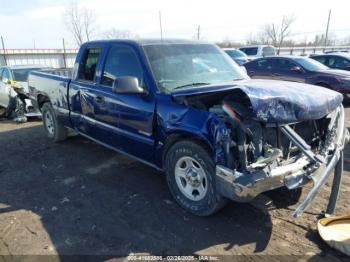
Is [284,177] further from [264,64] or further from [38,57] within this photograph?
[38,57]

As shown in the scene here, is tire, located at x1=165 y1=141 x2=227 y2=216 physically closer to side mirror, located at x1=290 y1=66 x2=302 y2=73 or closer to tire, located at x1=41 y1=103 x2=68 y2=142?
tire, located at x1=41 y1=103 x2=68 y2=142

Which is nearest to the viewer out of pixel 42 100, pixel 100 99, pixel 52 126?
pixel 100 99

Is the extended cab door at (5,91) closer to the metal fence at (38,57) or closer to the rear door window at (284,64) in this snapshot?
the rear door window at (284,64)

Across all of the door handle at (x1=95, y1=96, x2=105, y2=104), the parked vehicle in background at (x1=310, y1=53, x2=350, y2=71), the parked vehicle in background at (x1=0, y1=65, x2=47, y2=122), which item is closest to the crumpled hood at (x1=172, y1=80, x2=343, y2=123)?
the door handle at (x1=95, y1=96, x2=105, y2=104)

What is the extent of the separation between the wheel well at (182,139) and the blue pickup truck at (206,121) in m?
0.01

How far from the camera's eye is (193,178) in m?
3.69

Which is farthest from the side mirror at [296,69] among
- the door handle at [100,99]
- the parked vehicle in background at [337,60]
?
the door handle at [100,99]

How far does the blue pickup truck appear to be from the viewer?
10.3 feet

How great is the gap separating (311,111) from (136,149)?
2.23m

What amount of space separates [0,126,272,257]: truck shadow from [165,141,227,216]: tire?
0.50 feet

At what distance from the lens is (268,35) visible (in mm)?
55281

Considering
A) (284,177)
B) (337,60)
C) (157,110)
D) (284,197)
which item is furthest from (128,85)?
(337,60)

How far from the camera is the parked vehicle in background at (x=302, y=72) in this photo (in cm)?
1018

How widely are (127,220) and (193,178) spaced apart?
89 centimetres
